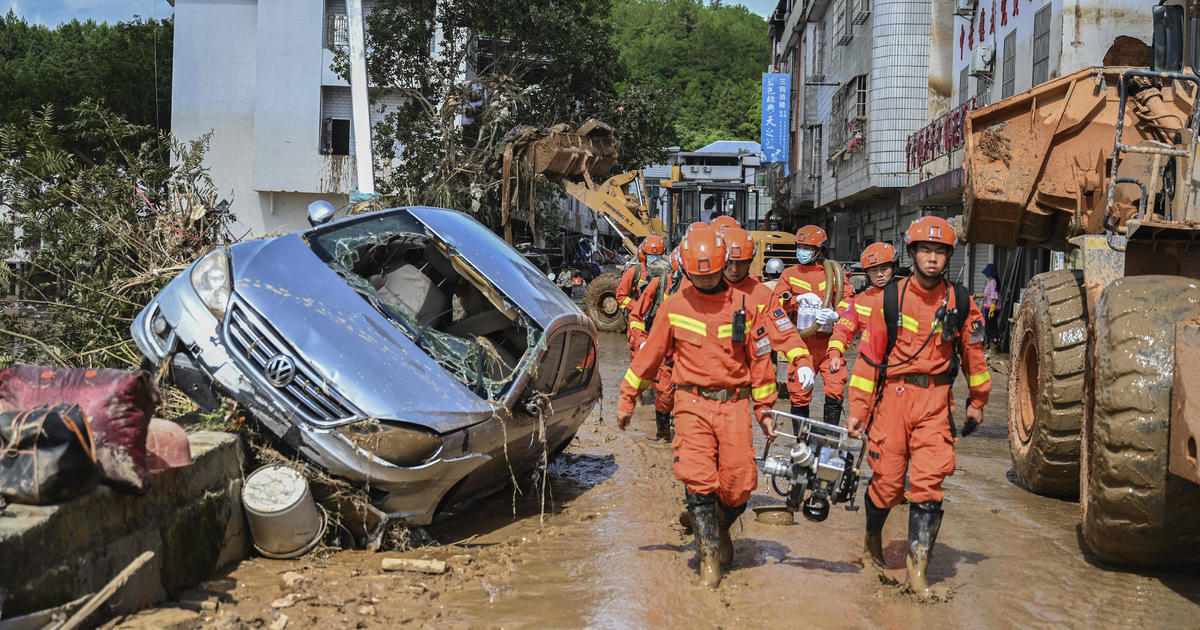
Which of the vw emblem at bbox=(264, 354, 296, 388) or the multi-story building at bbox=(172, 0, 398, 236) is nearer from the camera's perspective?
the vw emblem at bbox=(264, 354, 296, 388)

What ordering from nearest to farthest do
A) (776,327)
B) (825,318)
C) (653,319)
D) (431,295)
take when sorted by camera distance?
(776,327), (431,295), (825,318), (653,319)

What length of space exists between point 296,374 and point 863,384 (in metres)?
2.72

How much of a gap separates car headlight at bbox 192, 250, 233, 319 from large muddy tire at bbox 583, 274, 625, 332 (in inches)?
597

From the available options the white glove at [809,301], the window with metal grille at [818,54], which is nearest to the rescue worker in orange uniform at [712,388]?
the white glove at [809,301]

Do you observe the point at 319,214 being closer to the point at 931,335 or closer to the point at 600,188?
the point at 931,335

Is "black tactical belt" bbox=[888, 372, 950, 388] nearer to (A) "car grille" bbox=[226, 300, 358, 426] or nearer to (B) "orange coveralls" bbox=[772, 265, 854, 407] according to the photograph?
(A) "car grille" bbox=[226, 300, 358, 426]

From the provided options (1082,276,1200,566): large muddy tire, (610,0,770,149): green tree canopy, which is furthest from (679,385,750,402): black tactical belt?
(610,0,770,149): green tree canopy

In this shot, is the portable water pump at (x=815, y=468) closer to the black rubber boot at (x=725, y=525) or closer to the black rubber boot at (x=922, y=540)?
the black rubber boot at (x=725, y=525)

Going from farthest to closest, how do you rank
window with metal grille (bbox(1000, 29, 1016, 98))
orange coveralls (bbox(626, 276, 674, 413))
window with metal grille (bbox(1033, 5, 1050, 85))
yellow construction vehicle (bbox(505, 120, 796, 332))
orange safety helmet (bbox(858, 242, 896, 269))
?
yellow construction vehicle (bbox(505, 120, 796, 332))
window with metal grille (bbox(1000, 29, 1016, 98))
window with metal grille (bbox(1033, 5, 1050, 85))
orange coveralls (bbox(626, 276, 674, 413))
orange safety helmet (bbox(858, 242, 896, 269))

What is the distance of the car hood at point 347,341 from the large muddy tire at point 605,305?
15.0m

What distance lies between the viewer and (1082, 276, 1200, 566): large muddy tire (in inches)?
183

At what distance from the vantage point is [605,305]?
21047 millimetres

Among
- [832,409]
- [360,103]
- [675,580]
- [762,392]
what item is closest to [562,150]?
[360,103]

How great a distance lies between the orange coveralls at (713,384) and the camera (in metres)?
5.18
